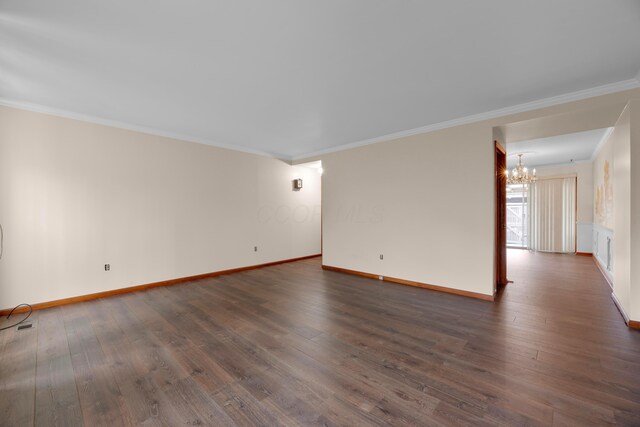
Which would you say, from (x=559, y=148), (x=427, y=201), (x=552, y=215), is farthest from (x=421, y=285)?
(x=552, y=215)

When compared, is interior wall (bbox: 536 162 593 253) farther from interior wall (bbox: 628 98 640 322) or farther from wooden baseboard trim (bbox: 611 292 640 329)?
interior wall (bbox: 628 98 640 322)

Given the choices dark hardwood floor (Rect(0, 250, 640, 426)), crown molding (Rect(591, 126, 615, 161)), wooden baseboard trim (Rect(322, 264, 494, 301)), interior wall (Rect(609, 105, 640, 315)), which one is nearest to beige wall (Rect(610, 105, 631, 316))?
interior wall (Rect(609, 105, 640, 315))

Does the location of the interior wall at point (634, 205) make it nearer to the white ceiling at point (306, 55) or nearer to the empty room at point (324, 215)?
the empty room at point (324, 215)

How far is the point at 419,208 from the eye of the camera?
13.4ft

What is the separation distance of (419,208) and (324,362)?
287 cm

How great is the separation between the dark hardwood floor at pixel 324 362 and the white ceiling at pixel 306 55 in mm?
2535

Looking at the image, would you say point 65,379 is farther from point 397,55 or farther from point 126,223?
point 397,55

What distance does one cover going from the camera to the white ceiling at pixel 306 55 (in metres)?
1.70

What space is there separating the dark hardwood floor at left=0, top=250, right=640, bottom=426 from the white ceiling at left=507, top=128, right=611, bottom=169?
2778mm

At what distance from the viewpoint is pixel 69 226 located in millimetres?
3420

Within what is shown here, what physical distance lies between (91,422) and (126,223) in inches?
121

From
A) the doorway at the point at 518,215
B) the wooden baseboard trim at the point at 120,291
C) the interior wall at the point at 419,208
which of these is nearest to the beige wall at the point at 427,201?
the interior wall at the point at 419,208

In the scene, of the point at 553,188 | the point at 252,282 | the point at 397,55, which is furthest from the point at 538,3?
the point at 553,188

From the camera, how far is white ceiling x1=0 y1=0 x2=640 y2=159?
5.56 ft
